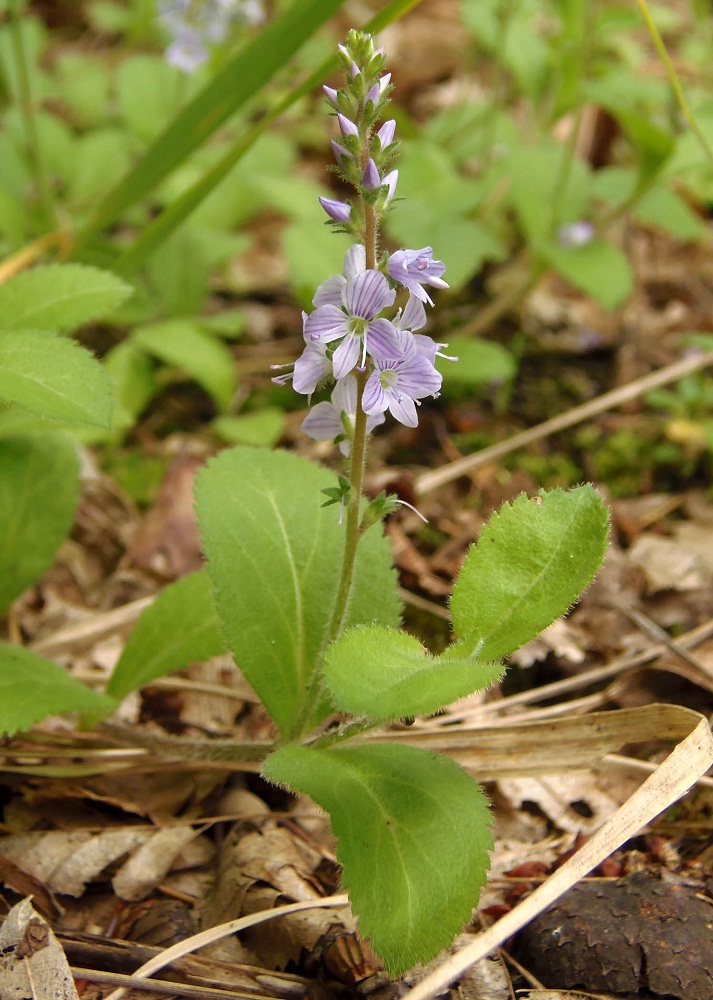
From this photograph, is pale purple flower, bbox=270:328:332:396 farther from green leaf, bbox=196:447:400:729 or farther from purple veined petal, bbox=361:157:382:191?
green leaf, bbox=196:447:400:729

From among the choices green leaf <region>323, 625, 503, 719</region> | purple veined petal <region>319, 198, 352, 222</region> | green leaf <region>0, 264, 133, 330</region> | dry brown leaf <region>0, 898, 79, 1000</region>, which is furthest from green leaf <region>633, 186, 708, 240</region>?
dry brown leaf <region>0, 898, 79, 1000</region>

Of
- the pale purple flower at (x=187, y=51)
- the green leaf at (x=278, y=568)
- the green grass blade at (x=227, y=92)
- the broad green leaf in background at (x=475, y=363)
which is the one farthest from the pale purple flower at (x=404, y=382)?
the pale purple flower at (x=187, y=51)

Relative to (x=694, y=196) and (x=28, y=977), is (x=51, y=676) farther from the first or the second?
(x=694, y=196)

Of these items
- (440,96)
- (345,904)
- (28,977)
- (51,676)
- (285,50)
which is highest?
(285,50)

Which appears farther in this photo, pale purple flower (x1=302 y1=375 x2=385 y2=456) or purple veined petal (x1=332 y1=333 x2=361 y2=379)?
pale purple flower (x1=302 y1=375 x2=385 y2=456)

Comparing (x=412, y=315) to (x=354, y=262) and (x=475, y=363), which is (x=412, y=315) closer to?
(x=354, y=262)

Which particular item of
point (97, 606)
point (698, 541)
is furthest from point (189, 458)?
point (698, 541)
